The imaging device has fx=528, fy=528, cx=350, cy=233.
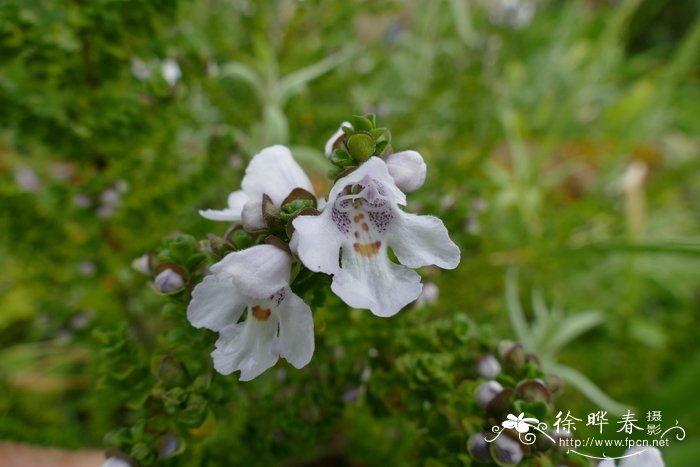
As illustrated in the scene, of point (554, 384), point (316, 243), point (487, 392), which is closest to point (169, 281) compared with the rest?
point (316, 243)

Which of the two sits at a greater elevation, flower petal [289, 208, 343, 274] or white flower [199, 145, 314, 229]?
white flower [199, 145, 314, 229]

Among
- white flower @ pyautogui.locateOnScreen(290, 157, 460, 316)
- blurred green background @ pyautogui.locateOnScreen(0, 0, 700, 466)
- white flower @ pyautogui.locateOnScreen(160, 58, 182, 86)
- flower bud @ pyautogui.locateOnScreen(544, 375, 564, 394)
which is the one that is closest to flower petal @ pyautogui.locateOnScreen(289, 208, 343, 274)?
white flower @ pyautogui.locateOnScreen(290, 157, 460, 316)

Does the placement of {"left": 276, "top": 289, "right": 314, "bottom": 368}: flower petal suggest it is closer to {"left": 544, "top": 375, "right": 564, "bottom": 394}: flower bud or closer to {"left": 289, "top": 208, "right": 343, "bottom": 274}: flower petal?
{"left": 289, "top": 208, "right": 343, "bottom": 274}: flower petal

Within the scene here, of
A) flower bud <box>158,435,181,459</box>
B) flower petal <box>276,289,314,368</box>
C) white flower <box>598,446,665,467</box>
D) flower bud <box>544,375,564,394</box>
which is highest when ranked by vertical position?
flower bud <box>544,375,564,394</box>

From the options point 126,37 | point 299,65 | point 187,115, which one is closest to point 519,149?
point 299,65

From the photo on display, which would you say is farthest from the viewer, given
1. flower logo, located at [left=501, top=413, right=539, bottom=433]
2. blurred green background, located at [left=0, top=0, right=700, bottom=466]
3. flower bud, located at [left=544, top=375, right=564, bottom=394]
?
blurred green background, located at [left=0, top=0, right=700, bottom=466]

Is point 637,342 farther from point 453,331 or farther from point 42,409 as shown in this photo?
point 42,409

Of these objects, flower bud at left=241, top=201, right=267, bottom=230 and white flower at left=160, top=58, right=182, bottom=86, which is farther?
white flower at left=160, top=58, right=182, bottom=86
